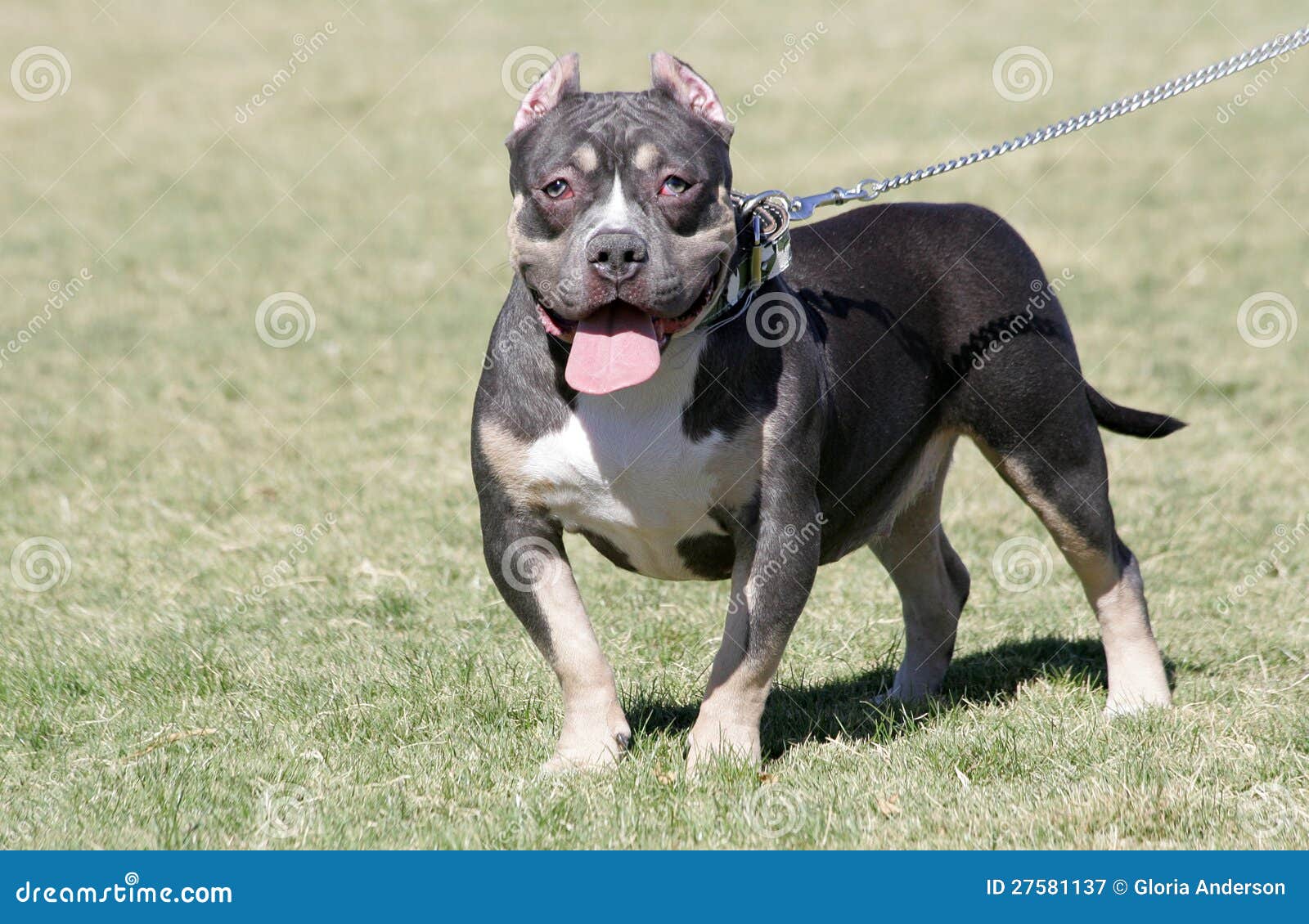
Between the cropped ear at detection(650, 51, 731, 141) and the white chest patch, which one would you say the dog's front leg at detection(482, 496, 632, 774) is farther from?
the cropped ear at detection(650, 51, 731, 141)

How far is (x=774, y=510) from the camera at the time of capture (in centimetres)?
451

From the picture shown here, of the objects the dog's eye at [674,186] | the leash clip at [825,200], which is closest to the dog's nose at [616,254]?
the dog's eye at [674,186]

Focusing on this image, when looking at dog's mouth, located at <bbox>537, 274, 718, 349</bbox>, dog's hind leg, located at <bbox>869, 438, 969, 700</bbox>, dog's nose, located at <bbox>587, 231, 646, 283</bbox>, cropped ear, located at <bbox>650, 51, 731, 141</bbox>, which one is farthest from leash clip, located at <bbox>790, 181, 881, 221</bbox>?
dog's hind leg, located at <bbox>869, 438, 969, 700</bbox>

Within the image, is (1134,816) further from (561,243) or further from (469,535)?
(469,535)

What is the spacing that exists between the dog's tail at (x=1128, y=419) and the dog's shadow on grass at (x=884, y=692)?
0.91 m

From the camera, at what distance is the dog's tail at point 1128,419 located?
5762 mm

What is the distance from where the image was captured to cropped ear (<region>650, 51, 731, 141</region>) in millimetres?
4441

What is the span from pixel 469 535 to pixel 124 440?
3.04 meters

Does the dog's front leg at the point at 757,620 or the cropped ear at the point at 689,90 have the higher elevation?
the cropped ear at the point at 689,90

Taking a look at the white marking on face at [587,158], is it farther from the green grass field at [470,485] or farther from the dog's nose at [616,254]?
the green grass field at [470,485]

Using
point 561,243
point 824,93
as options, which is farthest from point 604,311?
point 824,93

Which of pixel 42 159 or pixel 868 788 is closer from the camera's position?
pixel 868 788

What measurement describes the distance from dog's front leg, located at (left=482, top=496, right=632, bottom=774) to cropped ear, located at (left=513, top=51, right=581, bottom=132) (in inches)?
45.1

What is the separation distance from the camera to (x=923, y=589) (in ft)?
19.1
